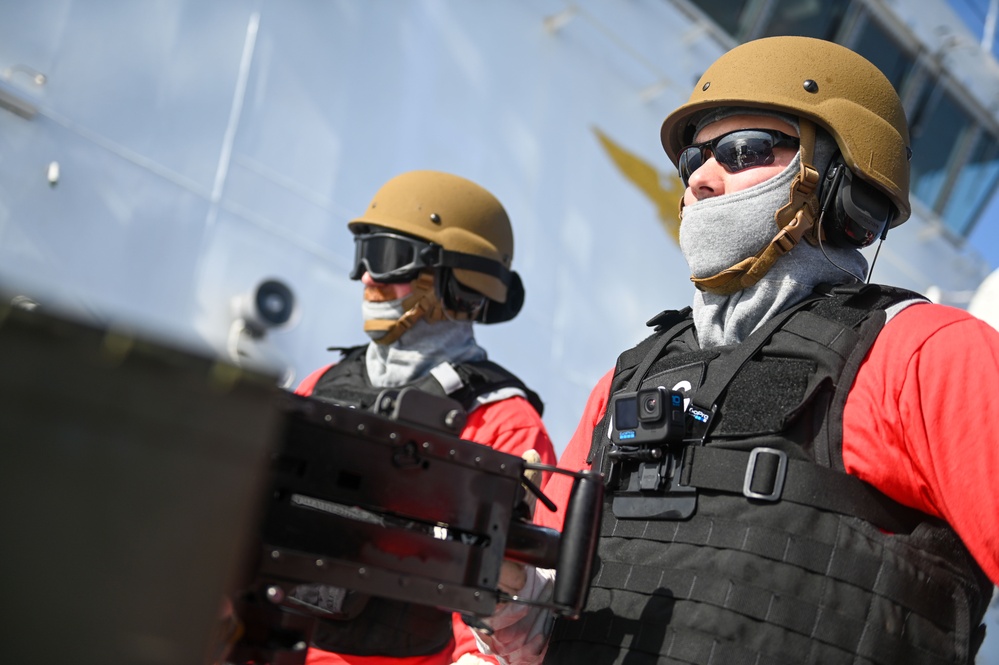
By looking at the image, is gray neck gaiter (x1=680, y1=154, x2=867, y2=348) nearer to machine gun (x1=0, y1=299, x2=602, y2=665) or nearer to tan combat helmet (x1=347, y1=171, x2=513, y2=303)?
machine gun (x1=0, y1=299, x2=602, y2=665)

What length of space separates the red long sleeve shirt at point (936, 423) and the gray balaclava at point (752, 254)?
1.03 feet

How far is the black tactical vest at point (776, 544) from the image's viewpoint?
6.19 feet

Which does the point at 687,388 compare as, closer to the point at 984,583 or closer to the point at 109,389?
the point at 984,583

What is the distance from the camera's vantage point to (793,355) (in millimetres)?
2121

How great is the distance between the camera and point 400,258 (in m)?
4.09

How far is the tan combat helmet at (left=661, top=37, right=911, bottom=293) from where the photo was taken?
2352 mm

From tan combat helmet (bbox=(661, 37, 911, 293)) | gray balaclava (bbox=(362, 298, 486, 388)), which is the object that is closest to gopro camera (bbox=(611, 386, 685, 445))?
tan combat helmet (bbox=(661, 37, 911, 293))

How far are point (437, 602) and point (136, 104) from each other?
13.6ft

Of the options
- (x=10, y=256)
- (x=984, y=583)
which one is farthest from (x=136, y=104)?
(x=984, y=583)

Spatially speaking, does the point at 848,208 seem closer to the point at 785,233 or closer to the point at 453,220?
the point at 785,233

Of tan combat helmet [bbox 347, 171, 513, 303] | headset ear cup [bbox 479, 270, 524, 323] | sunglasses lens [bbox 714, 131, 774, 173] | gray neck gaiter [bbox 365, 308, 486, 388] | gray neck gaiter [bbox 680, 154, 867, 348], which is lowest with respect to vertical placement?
gray neck gaiter [bbox 365, 308, 486, 388]

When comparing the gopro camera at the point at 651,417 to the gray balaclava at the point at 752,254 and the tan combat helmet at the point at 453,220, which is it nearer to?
the gray balaclava at the point at 752,254

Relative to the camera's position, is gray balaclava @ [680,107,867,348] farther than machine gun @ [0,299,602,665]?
Yes

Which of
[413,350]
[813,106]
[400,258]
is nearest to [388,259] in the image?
[400,258]
